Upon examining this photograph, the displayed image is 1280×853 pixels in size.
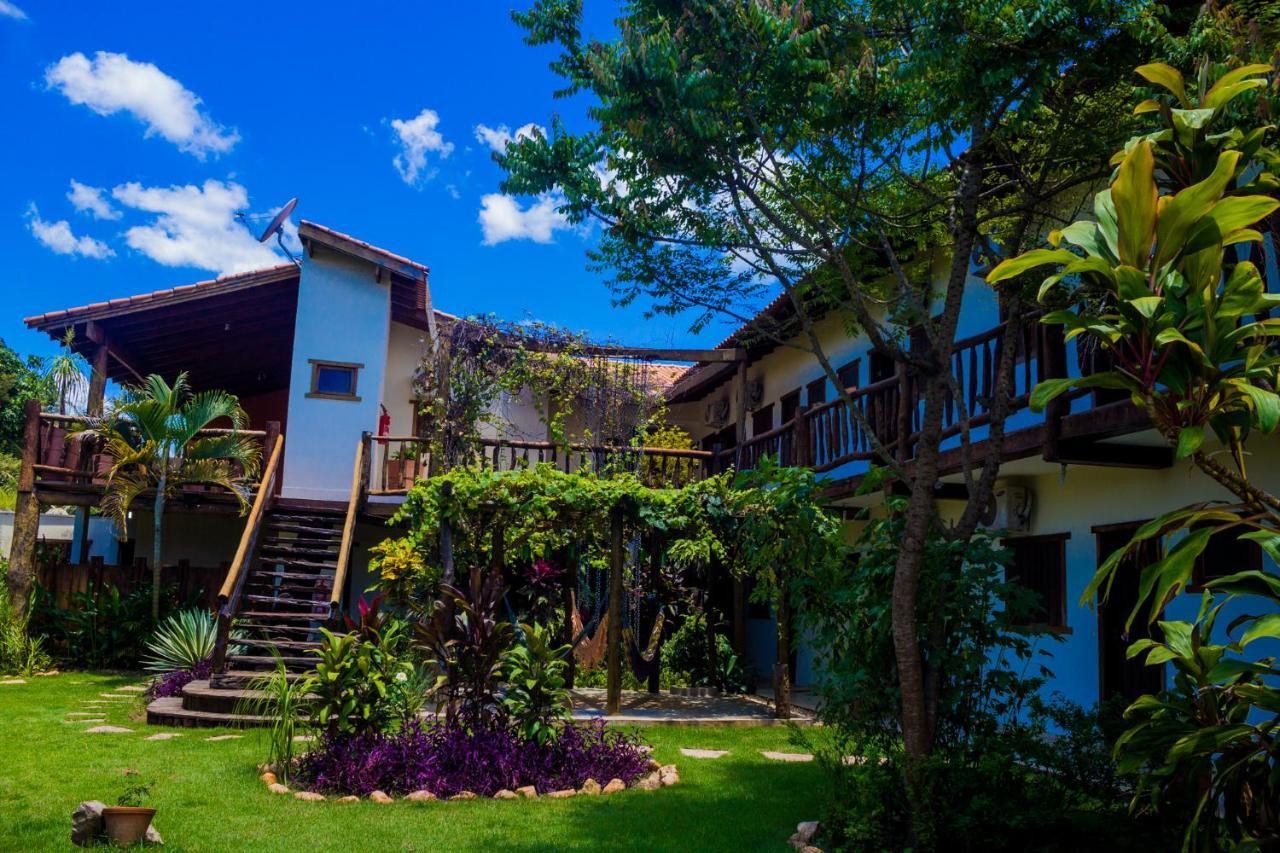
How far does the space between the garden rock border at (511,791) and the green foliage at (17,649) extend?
753cm

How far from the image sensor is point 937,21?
17.8 ft

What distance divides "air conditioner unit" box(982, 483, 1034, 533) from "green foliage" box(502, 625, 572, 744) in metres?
4.65

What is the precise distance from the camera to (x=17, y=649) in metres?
13.1

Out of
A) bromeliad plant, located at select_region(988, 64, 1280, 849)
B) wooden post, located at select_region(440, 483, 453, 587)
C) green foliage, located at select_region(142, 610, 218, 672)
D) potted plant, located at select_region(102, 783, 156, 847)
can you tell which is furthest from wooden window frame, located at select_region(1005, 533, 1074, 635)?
green foliage, located at select_region(142, 610, 218, 672)

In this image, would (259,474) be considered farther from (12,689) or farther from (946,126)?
(946,126)

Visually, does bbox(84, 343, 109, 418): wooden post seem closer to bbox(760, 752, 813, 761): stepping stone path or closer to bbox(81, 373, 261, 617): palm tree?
bbox(81, 373, 261, 617): palm tree

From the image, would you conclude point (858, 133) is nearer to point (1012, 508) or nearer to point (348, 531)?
point (1012, 508)

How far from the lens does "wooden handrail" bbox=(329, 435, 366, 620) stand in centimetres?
1227

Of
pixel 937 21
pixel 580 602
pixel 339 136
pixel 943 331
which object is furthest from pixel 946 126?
pixel 339 136

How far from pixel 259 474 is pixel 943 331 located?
1153 centimetres

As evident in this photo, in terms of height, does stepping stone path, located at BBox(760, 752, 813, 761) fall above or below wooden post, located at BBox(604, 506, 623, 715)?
below

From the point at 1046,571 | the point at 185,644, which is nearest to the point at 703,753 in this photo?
the point at 1046,571

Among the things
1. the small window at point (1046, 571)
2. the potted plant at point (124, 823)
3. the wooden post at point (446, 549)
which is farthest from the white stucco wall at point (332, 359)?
the potted plant at point (124, 823)

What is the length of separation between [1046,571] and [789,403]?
6.87m
